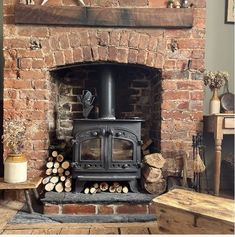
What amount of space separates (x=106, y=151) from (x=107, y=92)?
572 millimetres

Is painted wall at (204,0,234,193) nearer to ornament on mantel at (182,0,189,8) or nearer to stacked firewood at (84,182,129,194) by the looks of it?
ornament on mantel at (182,0,189,8)

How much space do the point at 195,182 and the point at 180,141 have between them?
404 mm

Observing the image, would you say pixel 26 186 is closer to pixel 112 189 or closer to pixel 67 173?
pixel 67 173

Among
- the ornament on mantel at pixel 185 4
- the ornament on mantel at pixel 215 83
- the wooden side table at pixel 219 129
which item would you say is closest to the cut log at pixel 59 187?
the wooden side table at pixel 219 129

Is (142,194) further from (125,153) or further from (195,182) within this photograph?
(195,182)

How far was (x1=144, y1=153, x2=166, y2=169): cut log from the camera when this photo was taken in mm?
2414

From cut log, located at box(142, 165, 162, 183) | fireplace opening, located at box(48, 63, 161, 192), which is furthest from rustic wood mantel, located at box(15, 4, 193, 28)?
cut log, located at box(142, 165, 162, 183)

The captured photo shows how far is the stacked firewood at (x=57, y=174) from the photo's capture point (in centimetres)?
242

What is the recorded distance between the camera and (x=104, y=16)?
8.19 feet

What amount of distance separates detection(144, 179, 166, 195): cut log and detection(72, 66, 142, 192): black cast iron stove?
4.0 inches

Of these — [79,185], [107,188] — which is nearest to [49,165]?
[79,185]

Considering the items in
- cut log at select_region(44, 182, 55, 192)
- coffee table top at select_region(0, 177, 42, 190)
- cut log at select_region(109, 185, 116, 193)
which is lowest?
cut log at select_region(109, 185, 116, 193)

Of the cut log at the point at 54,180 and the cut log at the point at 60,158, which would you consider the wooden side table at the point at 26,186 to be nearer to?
the cut log at the point at 54,180

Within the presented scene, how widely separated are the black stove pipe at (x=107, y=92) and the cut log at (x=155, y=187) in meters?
0.69
